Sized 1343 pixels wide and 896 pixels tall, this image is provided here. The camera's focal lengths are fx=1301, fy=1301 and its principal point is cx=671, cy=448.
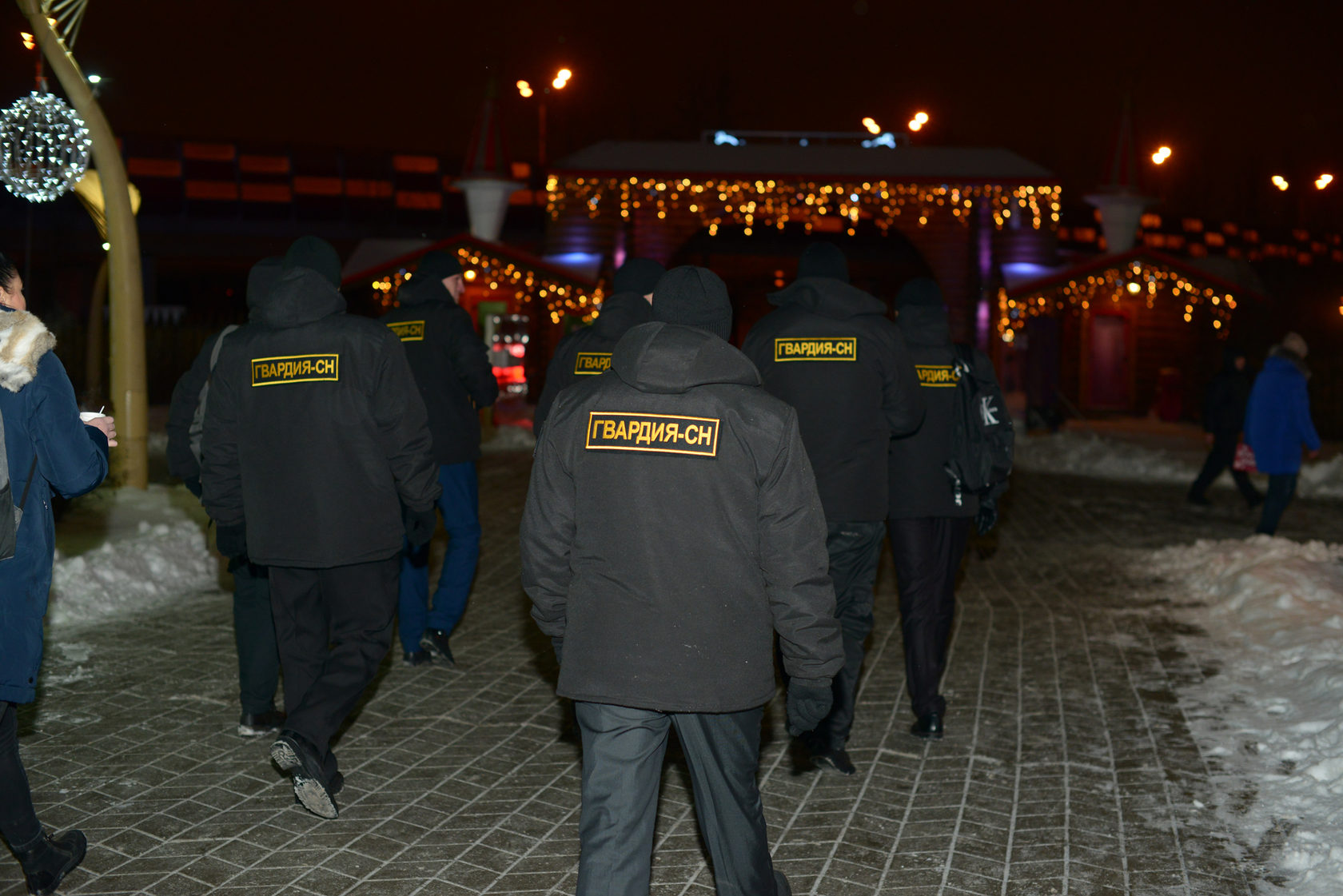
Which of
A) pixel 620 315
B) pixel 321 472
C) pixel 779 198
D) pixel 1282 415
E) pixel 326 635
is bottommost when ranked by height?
pixel 326 635

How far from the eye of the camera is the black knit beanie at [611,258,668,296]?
22.3 ft

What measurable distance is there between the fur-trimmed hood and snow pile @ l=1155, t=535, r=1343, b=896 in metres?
4.32

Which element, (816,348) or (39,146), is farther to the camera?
(39,146)

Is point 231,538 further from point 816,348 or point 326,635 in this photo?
point 816,348

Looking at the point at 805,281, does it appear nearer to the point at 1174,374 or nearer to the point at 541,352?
the point at 541,352

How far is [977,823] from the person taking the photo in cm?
490

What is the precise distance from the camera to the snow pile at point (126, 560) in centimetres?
816

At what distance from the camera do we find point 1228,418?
48.1ft

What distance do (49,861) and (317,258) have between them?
2.40 meters

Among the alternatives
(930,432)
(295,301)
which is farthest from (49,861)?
(930,432)

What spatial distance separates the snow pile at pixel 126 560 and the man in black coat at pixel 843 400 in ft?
16.1

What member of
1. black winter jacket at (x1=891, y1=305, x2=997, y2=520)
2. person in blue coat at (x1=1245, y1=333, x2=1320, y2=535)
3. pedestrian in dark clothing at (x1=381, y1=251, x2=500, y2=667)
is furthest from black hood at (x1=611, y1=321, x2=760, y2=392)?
person in blue coat at (x1=1245, y1=333, x2=1320, y2=535)

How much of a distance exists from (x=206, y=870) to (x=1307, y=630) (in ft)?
20.6

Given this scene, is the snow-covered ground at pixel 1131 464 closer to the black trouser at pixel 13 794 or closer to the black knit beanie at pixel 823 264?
the black knit beanie at pixel 823 264
